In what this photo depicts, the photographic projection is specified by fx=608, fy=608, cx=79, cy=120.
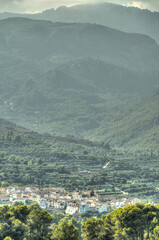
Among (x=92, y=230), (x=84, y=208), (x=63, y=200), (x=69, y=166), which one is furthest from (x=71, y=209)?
(x=69, y=166)

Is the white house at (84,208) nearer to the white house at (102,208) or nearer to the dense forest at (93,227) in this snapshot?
the white house at (102,208)

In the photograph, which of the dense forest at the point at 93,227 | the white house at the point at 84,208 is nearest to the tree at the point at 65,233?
the dense forest at the point at 93,227

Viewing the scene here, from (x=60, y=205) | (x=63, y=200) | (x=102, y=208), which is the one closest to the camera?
(x=60, y=205)

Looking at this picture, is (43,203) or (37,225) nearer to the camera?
(37,225)

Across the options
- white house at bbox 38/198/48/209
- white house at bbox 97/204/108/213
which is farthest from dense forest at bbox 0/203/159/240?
white house at bbox 38/198/48/209

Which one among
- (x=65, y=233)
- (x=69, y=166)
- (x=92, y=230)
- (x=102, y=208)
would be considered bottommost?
(x=65, y=233)

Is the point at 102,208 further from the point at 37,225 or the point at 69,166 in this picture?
the point at 69,166
